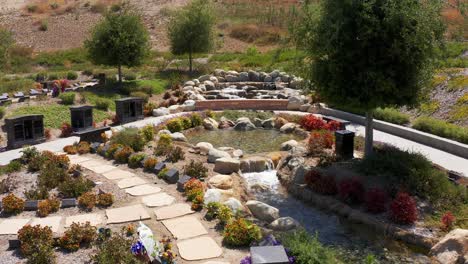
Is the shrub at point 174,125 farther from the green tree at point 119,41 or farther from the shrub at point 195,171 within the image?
the green tree at point 119,41

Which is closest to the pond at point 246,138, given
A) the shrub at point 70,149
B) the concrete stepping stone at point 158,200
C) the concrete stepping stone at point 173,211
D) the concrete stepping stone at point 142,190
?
the shrub at point 70,149

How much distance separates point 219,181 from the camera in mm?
12883

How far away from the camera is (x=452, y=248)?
365 inches

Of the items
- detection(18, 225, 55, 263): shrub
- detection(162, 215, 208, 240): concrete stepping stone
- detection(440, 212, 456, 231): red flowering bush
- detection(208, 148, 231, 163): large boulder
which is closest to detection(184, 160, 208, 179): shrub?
detection(208, 148, 231, 163): large boulder

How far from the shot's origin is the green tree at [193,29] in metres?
31.2

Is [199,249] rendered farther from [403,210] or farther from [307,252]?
[403,210]

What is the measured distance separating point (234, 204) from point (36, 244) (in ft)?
14.5

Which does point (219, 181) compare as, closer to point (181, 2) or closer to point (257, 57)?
point (257, 57)

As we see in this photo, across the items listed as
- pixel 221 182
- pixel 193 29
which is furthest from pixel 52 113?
pixel 193 29

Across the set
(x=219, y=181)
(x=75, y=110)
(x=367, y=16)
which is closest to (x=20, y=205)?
(x=219, y=181)

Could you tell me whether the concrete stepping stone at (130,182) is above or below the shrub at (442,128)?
below

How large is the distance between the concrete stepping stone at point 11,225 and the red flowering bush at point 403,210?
8175 mm

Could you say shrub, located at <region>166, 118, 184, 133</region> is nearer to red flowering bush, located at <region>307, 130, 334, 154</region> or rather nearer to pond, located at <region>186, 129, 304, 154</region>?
pond, located at <region>186, 129, 304, 154</region>

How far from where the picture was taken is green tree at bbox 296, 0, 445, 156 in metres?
11.8
